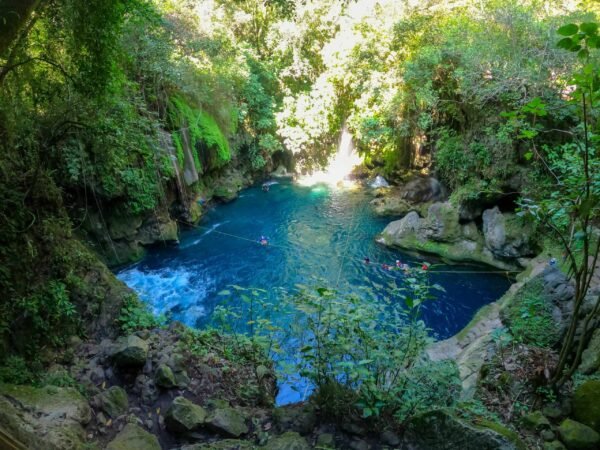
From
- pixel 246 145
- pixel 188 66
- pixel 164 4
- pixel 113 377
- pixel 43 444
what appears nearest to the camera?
pixel 43 444

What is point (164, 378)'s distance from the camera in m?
4.09

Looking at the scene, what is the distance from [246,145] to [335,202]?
5335 millimetres

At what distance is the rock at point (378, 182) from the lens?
16016 mm

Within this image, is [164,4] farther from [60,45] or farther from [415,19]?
[60,45]

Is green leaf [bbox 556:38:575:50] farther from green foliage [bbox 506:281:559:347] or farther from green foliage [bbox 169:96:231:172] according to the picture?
green foliage [bbox 169:96:231:172]

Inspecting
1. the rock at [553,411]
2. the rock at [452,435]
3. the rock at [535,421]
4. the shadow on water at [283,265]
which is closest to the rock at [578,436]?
the rock at [535,421]

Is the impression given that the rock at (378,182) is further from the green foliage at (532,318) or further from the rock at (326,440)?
the rock at (326,440)

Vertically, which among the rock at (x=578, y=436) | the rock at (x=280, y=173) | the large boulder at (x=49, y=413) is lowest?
the rock at (x=578, y=436)

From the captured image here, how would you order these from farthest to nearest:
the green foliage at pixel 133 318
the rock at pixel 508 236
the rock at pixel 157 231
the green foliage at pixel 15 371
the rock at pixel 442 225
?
the rock at pixel 442 225 → the rock at pixel 157 231 → the rock at pixel 508 236 → the green foliage at pixel 133 318 → the green foliage at pixel 15 371

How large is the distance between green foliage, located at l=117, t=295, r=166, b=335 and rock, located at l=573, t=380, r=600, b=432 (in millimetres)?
4735

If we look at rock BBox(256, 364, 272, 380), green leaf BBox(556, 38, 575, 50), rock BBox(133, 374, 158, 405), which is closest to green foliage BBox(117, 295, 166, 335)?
rock BBox(133, 374, 158, 405)

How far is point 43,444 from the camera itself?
2424 millimetres

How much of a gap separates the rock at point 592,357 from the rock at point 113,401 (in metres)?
4.42

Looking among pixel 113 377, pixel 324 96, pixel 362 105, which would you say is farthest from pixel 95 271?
pixel 324 96
